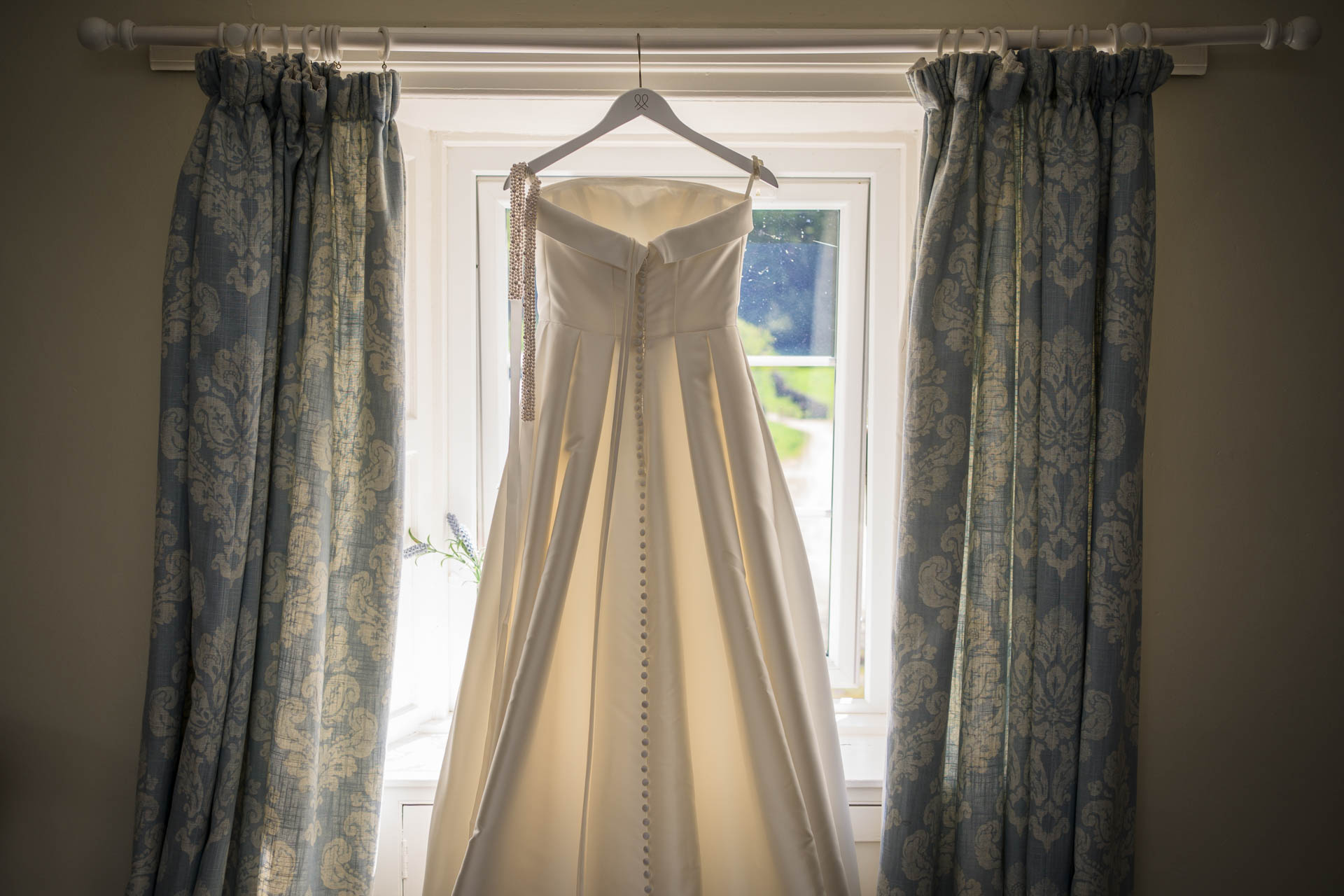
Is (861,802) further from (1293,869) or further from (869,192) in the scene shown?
(869,192)

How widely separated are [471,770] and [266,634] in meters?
0.39

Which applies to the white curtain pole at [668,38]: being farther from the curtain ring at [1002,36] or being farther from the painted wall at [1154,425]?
the painted wall at [1154,425]

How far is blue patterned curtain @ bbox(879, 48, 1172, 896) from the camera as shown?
1183 millimetres

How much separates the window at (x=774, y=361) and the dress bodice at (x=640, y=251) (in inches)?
15.2

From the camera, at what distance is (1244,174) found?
1309 millimetres

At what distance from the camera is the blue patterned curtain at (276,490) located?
1.17 meters

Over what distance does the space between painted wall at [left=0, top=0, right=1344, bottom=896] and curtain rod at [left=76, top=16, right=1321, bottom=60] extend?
11 centimetres

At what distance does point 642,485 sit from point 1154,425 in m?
0.92

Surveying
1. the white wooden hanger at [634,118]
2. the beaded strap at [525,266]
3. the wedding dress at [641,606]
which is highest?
the white wooden hanger at [634,118]

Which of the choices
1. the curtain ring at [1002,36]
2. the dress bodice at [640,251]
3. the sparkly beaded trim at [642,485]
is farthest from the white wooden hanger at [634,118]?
the curtain ring at [1002,36]

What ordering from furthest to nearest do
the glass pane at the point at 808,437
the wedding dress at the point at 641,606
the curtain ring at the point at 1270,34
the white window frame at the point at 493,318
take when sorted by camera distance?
the glass pane at the point at 808,437 < the white window frame at the point at 493,318 < the curtain ring at the point at 1270,34 < the wedding dress at the point at 641,606

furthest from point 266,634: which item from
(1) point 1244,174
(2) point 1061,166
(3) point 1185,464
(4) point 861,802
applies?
(1) point 1244,174

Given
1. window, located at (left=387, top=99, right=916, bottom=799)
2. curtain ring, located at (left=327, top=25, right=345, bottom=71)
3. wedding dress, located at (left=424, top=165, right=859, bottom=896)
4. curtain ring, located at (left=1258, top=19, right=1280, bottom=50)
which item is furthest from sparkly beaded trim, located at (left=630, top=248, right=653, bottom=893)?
curtain ring, located at (left=1258, top=19, right=1280, bottom=50)

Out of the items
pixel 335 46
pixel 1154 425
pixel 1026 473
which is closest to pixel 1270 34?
pixel 1154 425
